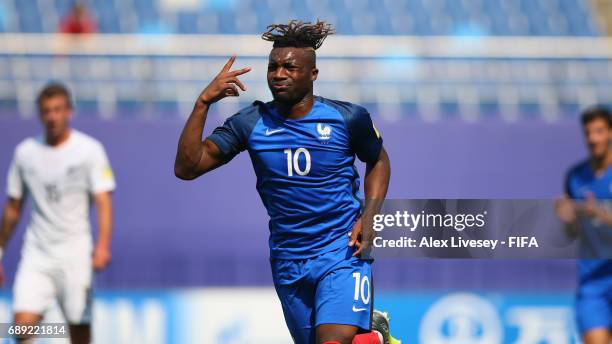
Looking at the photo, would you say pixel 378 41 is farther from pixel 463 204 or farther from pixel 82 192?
Answer: pixel 463 204

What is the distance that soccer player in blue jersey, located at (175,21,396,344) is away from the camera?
535 centimetres

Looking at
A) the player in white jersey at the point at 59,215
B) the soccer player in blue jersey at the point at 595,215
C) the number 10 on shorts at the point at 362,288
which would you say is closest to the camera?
the number 10 on shorts at the point at 362,288

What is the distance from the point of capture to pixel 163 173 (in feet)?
36.2

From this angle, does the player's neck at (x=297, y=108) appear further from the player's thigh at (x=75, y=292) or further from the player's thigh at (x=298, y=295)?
the player's thigh at (x=75, y=292)

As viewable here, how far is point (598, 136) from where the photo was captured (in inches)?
319

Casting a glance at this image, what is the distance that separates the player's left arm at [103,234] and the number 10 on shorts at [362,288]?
10.3 feet

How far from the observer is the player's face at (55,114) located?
8.34 m

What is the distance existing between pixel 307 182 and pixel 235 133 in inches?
17.3

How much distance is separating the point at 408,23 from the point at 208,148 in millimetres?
9417

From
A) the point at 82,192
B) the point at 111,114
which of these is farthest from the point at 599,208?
the point at 111,114

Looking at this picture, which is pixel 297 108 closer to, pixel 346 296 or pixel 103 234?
pixel 346 296

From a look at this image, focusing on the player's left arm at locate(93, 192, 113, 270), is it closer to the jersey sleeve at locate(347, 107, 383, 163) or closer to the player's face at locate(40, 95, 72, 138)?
the player's face at locate(40, 95, 72, 138)

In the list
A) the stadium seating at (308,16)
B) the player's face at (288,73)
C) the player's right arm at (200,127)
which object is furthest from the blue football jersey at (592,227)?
the stadium seating at (308,16)

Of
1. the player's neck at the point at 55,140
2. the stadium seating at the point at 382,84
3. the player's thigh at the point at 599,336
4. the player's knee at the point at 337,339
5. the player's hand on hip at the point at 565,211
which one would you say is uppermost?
the stadium seating at the point at 382,84
